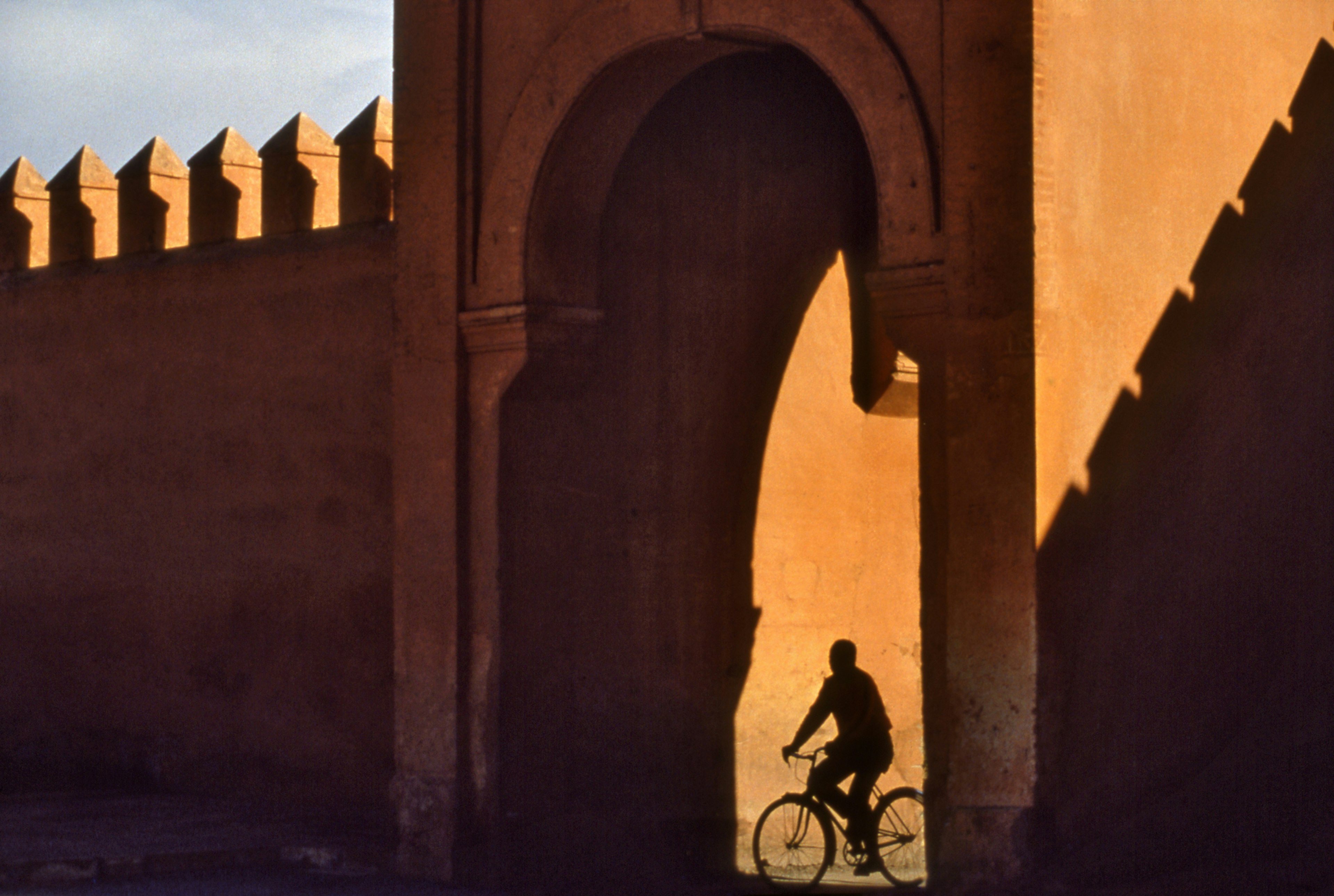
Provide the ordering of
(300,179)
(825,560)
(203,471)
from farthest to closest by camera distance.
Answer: (203,471) < (300,179) < (825,560)

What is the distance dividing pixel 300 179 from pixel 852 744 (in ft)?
15.0

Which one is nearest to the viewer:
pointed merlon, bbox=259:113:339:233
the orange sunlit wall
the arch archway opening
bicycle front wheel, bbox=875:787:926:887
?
the arch archway opening

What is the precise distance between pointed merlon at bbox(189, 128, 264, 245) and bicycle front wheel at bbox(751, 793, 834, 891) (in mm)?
4635

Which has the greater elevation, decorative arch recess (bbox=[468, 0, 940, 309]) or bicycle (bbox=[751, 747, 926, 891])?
decorative arch recess (bbox=[468, 0, 940, 309])

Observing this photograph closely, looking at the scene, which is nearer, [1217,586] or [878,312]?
[1217,586]

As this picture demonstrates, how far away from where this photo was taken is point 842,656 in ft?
26.8

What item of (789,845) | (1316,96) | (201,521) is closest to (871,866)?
(789,845)

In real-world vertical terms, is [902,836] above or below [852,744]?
below

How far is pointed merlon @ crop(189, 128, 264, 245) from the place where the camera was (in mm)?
10234

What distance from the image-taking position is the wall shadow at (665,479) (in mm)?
8125

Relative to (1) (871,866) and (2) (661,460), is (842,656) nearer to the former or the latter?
(1) (871,866)

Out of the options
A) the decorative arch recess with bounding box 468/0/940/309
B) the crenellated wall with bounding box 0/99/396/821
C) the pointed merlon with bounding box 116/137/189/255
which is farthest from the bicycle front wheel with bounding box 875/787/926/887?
the pointed merlon with bounding box 116/137/189/255

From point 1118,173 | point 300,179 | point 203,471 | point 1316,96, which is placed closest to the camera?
point 1118,173

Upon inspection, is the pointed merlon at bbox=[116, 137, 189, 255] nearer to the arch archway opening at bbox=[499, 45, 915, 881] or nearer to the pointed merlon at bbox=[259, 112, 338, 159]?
the pointed merlon at bbox=[259, 112, 338, 159]
